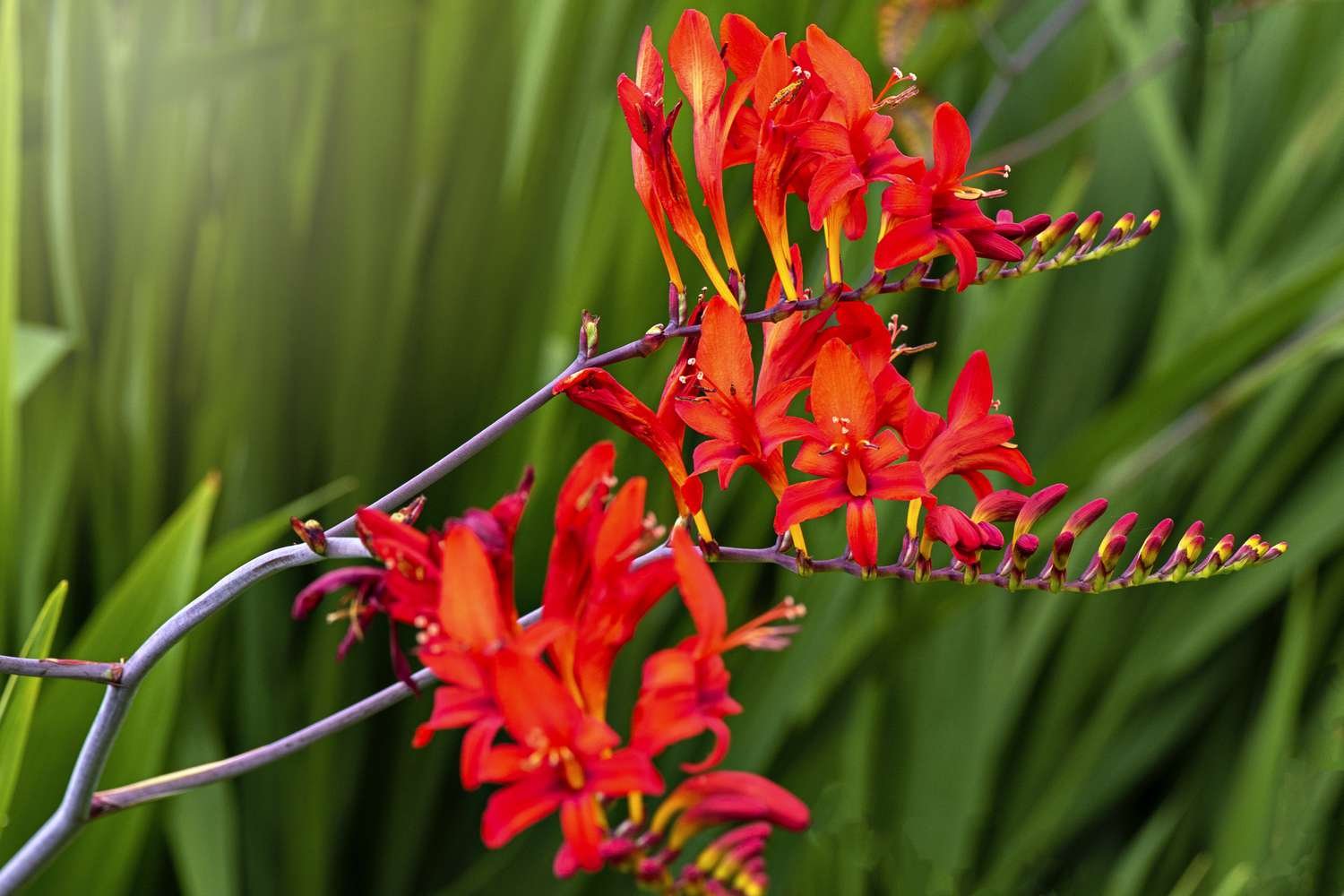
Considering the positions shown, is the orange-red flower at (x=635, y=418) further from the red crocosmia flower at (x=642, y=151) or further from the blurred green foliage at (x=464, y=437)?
the blurred green foliage at (x=464, y=437)

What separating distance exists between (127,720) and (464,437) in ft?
0.84

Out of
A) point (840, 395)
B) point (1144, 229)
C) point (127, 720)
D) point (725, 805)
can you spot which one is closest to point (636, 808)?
point (725, 805)

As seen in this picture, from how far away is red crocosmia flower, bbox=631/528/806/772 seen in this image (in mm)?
295

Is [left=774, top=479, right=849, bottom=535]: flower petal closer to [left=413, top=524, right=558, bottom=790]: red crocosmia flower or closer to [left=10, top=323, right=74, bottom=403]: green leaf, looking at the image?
[left=413, top=524, right=558, bottom=790]: red crocosmia flower

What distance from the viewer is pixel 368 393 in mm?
757

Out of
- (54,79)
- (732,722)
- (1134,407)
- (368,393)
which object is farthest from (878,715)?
(54,79)

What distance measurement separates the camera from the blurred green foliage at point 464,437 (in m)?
0.71

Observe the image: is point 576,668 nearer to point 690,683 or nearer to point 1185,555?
point 690,683

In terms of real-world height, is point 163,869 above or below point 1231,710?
above

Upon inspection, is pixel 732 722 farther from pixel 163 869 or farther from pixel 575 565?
pixel 575 565

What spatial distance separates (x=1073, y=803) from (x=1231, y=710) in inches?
7.4

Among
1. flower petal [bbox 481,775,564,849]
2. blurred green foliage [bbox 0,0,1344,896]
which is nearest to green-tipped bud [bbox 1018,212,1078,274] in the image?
flower petal [bbox 481,775,564,849]

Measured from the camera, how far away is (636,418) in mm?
374

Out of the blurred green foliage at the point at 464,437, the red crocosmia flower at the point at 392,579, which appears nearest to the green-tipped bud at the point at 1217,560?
the red crocosmia flower at the point at 392,579
